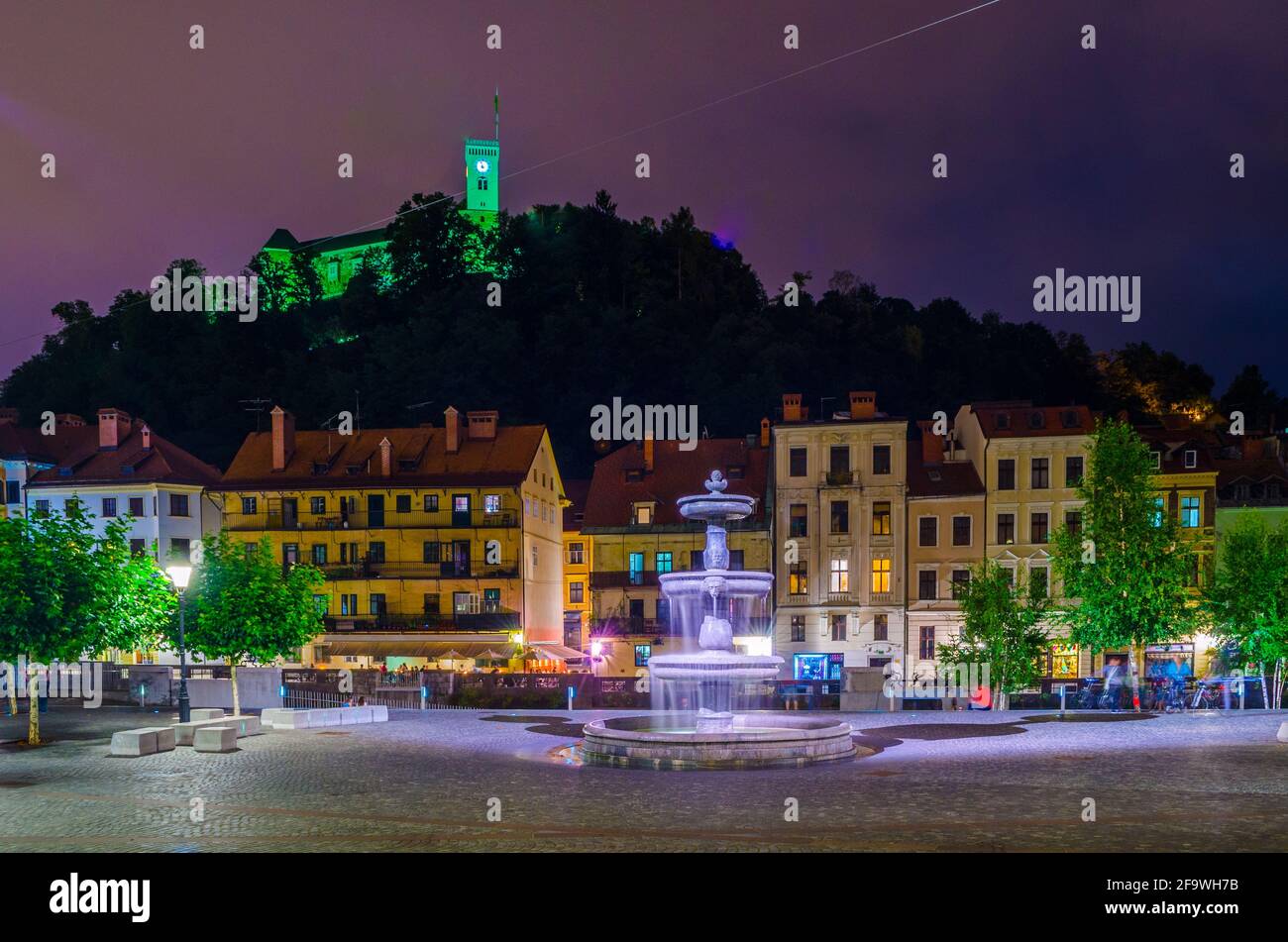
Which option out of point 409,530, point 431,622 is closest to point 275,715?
point 431,622

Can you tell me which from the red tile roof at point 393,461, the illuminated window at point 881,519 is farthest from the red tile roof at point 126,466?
the illuminated window at point 881,519

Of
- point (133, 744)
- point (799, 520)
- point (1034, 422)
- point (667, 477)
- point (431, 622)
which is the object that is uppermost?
point (1034, 422)

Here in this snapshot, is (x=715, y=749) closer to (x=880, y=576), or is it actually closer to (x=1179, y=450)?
(x=880, y=576)

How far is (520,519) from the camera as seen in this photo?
5681 cm

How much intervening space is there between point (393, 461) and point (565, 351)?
1085 inches

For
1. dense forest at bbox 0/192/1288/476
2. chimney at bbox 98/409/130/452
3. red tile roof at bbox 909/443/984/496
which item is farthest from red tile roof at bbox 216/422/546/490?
red tile roof at bbox 909/443/984/496

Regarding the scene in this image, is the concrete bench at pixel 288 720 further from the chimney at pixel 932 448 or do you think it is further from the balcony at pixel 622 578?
the chimney at pixel 932 448

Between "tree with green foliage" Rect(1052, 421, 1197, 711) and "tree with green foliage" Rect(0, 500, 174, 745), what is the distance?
28132 millimetres

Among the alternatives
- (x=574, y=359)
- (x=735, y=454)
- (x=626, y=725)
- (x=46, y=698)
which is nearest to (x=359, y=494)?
(x=735, y=454)

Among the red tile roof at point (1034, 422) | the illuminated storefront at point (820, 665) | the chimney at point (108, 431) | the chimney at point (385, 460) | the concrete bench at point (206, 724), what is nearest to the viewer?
the concrete bench at point (206, 724)

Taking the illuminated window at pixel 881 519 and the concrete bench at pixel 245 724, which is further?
the illuminated window at pixel 881 519

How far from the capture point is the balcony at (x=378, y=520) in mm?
56969

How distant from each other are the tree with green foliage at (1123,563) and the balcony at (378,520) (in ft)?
84.9

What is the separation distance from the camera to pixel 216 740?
23.6m
